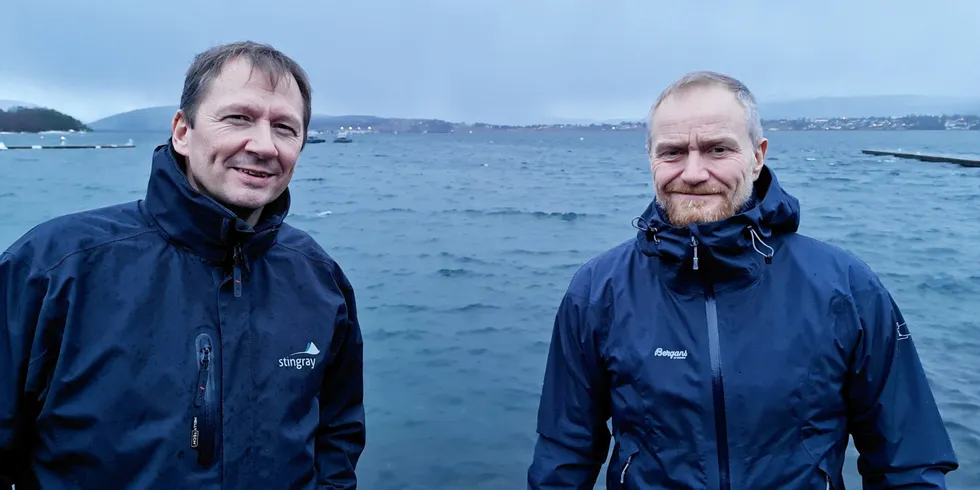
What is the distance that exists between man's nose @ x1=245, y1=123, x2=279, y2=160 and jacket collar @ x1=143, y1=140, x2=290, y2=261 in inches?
9.7

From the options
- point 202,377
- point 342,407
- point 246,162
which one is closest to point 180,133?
point 246,162

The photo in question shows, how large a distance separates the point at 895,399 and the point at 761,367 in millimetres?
528

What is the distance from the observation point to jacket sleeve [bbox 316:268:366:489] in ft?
10.2

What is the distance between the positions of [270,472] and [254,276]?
0.75 m

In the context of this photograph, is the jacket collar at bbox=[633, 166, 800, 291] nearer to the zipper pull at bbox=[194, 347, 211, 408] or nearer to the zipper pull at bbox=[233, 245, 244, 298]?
the zipper pull at bbox=[233, 245, 244, 298]

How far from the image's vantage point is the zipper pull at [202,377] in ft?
8.50

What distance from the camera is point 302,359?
286cm

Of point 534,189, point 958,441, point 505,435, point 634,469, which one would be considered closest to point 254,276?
point 634,469

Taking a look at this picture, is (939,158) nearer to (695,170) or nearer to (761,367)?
(695,170)

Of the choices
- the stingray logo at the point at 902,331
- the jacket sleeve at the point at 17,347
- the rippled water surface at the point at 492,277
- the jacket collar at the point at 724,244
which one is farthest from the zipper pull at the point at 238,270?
the rippled water surface at the point at 492,277

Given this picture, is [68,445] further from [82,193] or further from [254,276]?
[82,193]

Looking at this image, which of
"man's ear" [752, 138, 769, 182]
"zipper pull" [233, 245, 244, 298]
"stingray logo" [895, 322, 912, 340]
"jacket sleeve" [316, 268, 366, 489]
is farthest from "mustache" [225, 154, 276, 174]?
"stingray logo" [895, 322, 912, 340]

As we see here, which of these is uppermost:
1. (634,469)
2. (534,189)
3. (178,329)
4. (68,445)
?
(178,329)

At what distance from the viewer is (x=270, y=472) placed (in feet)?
8.89
